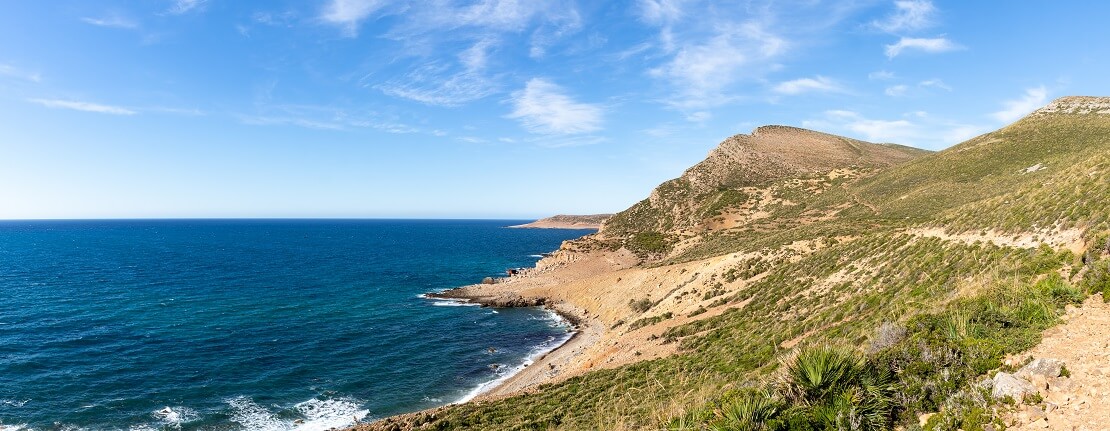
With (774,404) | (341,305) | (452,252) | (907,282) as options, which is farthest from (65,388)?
(452,252)

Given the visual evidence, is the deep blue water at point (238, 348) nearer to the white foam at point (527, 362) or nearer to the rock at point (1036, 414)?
the white foam at point (527, 362)

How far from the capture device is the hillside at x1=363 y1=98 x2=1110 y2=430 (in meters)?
9.12

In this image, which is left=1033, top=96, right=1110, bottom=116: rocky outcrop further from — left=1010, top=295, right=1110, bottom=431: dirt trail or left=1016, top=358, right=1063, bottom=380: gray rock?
left=1016, top=358, right=1063, bottom=380: gray rock

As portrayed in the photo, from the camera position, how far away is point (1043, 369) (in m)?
8.07

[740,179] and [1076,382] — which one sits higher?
[740,179]

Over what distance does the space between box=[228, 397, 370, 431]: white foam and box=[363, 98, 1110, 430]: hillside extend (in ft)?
13.1

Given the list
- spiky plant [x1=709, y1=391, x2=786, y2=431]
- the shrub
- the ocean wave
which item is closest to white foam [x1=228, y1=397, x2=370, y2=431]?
the ocean wave

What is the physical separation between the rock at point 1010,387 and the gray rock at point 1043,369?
0.69ft

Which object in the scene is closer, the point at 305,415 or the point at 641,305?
the point at 305,415

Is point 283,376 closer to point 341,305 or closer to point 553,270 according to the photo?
point 341,305

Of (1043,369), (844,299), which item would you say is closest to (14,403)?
(1043,369)

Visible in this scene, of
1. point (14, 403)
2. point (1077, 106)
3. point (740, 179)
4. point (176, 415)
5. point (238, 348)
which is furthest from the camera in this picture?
point (740, 179)

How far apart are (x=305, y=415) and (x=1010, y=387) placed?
2969cm

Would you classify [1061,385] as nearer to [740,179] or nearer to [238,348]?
[238,348]
